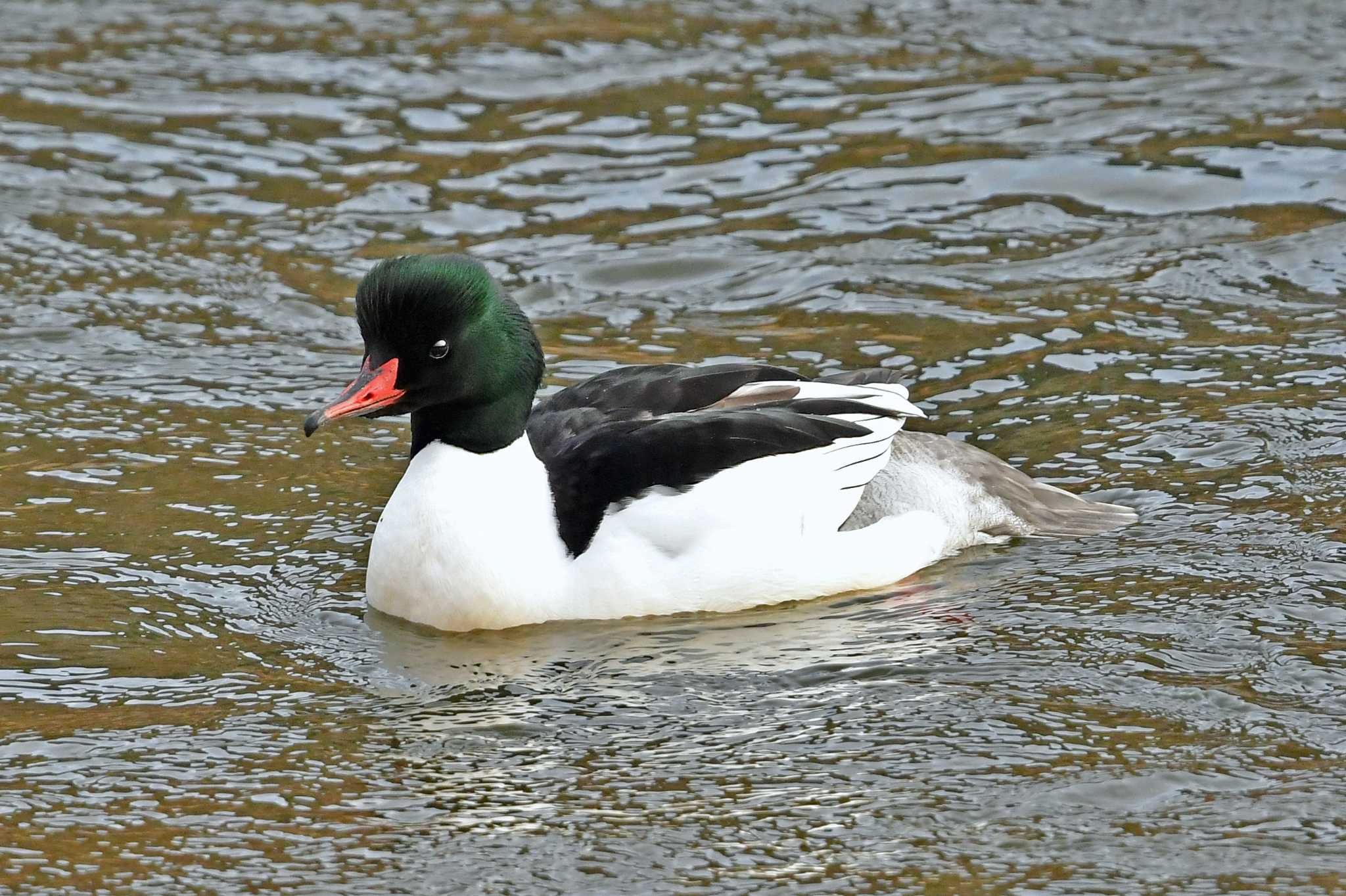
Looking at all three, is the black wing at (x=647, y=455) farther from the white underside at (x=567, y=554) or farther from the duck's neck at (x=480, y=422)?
the duck's neck at (x=480, y=422)

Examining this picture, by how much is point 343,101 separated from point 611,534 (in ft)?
22.4

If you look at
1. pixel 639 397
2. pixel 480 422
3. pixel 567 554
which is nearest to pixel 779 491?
pixel 639 397

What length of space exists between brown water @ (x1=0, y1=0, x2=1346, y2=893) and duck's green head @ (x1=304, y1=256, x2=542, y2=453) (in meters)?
0.79

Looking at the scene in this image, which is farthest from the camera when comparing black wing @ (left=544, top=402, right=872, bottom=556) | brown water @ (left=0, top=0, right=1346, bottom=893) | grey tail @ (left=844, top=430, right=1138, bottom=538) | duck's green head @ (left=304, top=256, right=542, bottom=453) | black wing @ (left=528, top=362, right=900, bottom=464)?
grey tail @ (left=844, top=430, right=1138, bottom=538)

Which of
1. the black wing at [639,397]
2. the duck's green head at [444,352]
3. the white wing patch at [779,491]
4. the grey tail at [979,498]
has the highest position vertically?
the duck's green head at [444,352]

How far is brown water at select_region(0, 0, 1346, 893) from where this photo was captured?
17.3ft

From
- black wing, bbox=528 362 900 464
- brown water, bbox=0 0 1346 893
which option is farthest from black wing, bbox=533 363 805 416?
brown water, bbox=0 0 1346 893

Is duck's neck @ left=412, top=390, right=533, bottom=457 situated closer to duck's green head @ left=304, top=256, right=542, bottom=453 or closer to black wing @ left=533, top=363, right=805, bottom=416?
duck's green head @ left=304, top=256, right=542, bottom=453

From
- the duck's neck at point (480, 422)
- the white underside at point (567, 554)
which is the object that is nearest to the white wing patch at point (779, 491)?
the white underside at point (567, 554)

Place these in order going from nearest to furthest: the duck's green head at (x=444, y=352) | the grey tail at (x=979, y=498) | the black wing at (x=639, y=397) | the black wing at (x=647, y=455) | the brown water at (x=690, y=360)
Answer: the brown water at (x=690, y=360), the duck's green head at (x=444, y=352), the black wing at (x=647, y=455), the black wing at (x=639, y=397), the grey tail at (x=979, y=498)

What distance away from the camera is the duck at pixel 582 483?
256 inches

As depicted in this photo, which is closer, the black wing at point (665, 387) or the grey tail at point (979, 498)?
the black wing at point (665, 387)

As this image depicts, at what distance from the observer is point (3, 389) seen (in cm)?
883

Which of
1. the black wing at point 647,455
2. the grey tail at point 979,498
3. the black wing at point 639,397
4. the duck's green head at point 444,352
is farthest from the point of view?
the grey tail at point 979,498
